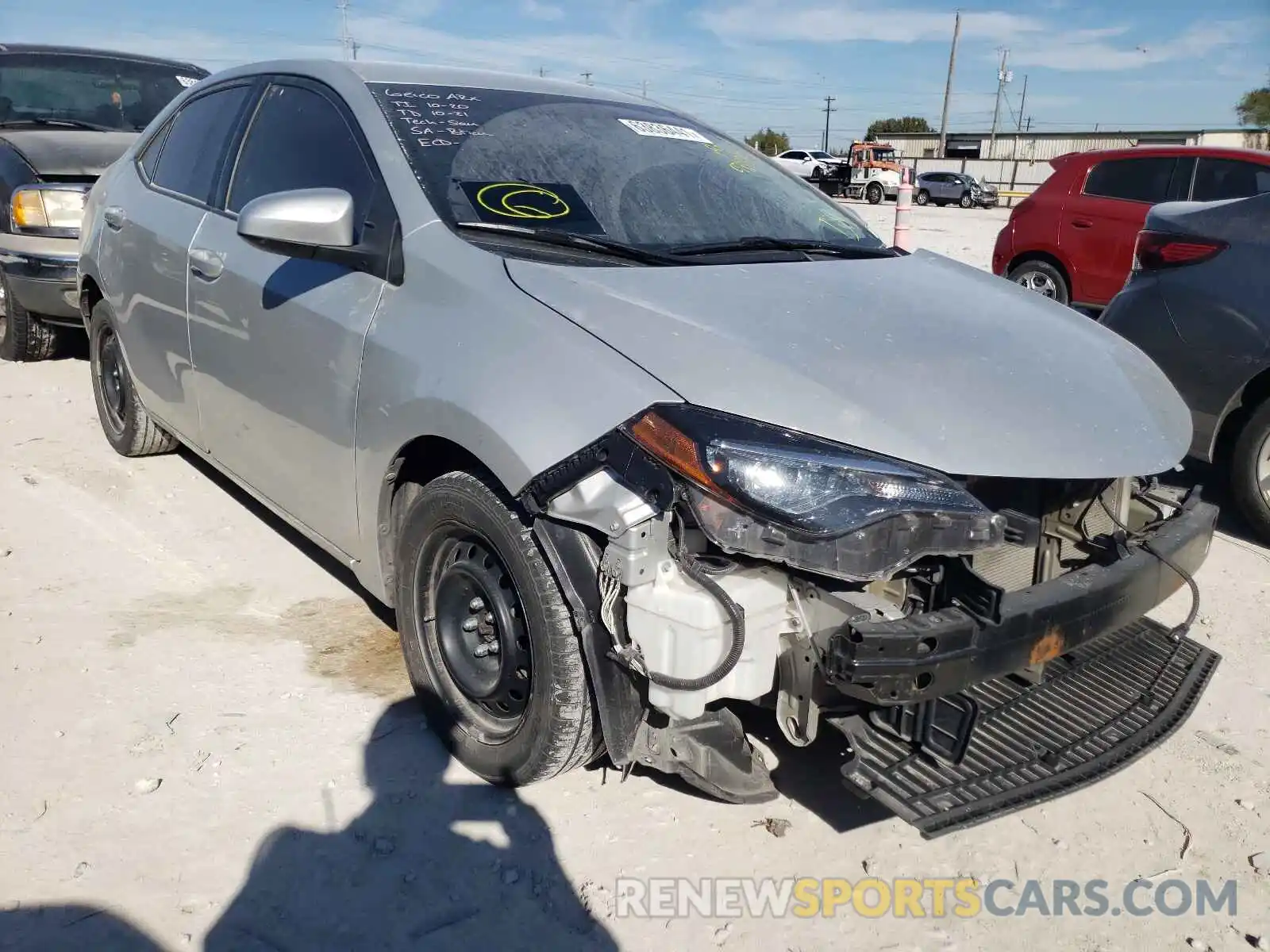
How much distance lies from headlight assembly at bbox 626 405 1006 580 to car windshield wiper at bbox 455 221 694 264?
0.71m

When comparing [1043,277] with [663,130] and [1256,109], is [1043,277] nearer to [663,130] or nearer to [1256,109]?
[663,130]

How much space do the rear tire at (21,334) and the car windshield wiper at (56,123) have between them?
1118 mm

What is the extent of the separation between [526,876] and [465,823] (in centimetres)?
24

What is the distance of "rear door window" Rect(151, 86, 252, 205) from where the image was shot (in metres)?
3.77

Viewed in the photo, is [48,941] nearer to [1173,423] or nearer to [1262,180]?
[1173,423]

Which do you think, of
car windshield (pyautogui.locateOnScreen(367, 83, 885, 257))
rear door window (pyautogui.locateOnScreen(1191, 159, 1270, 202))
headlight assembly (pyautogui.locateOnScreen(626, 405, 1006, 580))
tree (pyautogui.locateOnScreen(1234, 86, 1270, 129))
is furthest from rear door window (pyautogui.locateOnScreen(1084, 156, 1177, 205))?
tree (pyautogui.locateOnScreen(1234, 86, 1270, 129))

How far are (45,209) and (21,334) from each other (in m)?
0.99

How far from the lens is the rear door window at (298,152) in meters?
2.94

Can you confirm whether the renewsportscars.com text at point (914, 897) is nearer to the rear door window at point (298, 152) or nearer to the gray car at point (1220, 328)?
the rear door window at point (298, 152)

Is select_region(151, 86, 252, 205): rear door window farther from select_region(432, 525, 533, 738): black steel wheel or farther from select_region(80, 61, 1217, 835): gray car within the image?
select_region(432, 525, 533, 738): black steel wheel

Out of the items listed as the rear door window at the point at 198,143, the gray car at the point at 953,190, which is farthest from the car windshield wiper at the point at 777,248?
the gray car at the point at 953,190

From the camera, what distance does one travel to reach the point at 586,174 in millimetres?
2967

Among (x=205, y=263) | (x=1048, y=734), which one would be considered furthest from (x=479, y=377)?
(x=205, y=263)

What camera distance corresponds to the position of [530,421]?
2.20 metres
